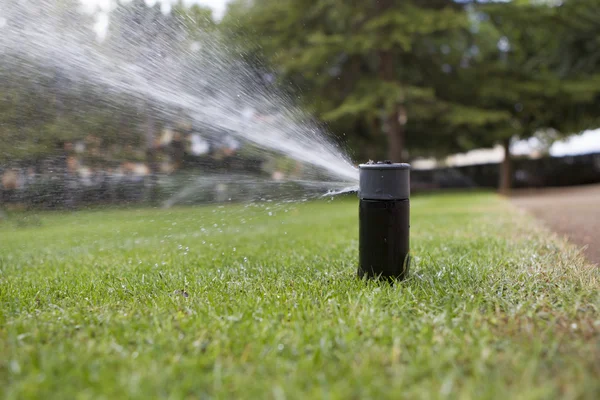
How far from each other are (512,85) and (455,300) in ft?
46.2

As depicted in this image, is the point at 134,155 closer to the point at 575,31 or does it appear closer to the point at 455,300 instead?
the point at 455,300

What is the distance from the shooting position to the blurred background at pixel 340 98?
8086mm

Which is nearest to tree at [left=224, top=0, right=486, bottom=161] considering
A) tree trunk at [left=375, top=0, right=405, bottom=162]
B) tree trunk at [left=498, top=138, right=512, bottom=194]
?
tree trunk at [left=375, top=0, right=405, bottom=162]

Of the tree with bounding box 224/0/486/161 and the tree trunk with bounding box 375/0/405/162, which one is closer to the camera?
the tree with bounding box 224/0/486/161

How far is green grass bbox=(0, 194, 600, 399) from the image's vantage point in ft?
5.02

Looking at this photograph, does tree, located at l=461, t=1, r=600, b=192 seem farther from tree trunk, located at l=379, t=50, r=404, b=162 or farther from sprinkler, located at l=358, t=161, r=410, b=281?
sprinkler, located at l=358, t=161, r=410, b=281

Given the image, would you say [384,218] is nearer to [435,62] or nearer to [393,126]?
[393,126]

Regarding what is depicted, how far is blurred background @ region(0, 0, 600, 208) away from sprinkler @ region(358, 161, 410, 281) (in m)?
4.46

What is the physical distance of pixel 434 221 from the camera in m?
6.40

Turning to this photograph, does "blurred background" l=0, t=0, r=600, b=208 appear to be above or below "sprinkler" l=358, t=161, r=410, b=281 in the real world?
above

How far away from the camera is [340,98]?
1524 centimetres

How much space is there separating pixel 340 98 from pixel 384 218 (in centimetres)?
1304

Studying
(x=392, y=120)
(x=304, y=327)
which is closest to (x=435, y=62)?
(x=392, y=120)

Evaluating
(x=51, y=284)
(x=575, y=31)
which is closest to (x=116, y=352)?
(x=51, y=284)
